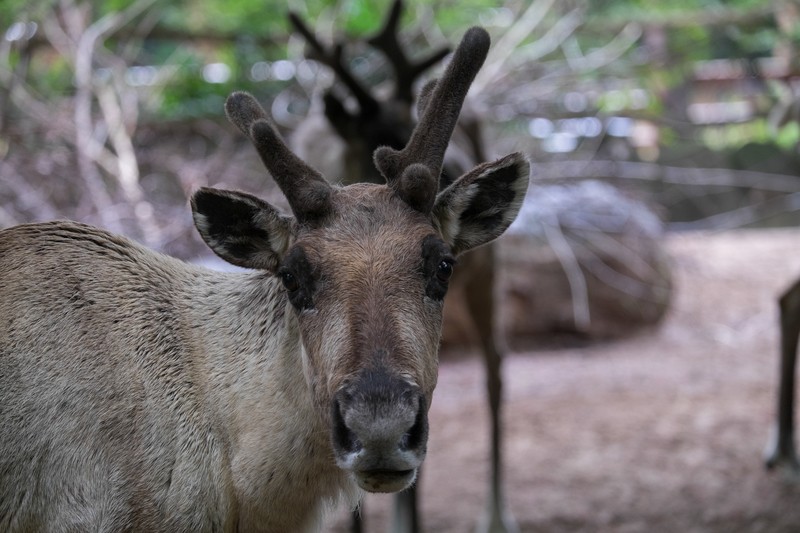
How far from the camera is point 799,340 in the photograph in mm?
7535

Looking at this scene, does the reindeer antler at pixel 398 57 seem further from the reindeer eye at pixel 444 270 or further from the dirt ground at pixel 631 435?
the reindeer eye at pixel 444 270

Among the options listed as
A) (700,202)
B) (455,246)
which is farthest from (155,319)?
(700,202)

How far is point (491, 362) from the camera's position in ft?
25.3

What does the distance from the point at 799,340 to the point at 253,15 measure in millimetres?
8286

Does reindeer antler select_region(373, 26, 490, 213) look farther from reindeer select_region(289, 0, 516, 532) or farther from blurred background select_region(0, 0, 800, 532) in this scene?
blurred background select_region(0, 0, 800, 532)

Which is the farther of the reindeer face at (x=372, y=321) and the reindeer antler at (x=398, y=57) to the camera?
the reindeer antler at (x=398, y=57)

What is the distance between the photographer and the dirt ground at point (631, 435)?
713 cm

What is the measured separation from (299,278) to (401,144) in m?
3.41

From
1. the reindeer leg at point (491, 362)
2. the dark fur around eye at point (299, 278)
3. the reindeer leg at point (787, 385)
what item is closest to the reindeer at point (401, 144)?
the reindeer leg at point (491, 362)

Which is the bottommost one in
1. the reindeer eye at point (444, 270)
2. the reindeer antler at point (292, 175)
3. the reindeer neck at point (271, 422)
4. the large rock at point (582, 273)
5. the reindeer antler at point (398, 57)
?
the large rock at point (582, 273)

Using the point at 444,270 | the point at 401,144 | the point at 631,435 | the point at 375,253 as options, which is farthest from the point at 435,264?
the point at 631,435

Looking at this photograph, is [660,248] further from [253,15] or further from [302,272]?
[302,272]

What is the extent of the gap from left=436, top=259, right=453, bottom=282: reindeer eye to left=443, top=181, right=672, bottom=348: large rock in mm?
8734

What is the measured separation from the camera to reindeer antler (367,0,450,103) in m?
7.15
